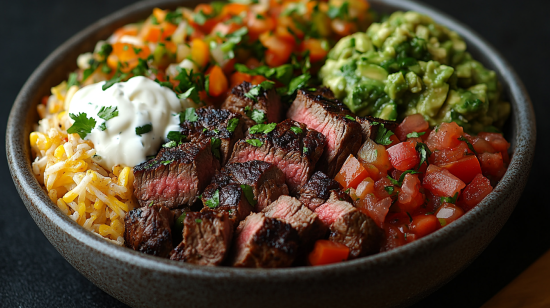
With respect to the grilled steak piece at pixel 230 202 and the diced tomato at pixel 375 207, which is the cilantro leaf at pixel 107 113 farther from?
the diced tomato at pixel 375 207

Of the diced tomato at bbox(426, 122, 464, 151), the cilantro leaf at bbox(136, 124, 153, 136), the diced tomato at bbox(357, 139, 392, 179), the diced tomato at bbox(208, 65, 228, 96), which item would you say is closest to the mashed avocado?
the diced tomato at bbox(426, 122, 464, 151)

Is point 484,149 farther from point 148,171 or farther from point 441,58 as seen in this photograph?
point 148,171

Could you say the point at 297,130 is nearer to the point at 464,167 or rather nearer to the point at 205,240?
the point at 205,240

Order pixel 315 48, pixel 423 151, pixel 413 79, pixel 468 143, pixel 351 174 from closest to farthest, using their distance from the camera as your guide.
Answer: pixel 351 174
pixel 423 151
pixel 468 143
pixel 413 79
pixel 315 48

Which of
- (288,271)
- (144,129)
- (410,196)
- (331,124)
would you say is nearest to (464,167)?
(410,196)

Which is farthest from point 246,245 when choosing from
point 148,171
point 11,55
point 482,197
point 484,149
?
point 11,55

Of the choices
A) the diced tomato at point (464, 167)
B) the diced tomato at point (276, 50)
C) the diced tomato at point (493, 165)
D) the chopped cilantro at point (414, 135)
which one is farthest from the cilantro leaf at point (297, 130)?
the diced tomato at point (493, 165)
